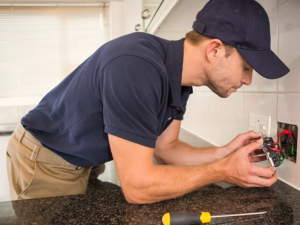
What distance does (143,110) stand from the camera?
637 mm

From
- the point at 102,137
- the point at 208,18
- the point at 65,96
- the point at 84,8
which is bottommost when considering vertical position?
the point at 102,137

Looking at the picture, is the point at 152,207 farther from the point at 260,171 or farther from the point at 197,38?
the point at 197,38

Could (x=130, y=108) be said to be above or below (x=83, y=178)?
above

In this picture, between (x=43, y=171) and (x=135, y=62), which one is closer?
(x=135, y=62)

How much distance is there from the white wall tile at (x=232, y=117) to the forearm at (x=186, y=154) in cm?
21

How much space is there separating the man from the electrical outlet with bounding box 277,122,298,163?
82 millimetres

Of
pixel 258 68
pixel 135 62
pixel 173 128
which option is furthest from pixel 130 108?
pixel 173 128

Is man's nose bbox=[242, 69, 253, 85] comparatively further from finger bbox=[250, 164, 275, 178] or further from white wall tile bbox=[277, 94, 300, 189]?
finger bbox=[250, 164, 275, 178]

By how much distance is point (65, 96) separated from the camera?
841mm

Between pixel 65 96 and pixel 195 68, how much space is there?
43 centimetres

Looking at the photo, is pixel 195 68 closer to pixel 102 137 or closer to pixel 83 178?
pixel 102 137

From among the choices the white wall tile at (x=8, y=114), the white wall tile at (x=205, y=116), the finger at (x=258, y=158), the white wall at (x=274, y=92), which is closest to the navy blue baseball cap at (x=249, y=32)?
the white wall at (x=274, y=92)

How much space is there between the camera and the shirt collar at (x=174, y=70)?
789 millimetres

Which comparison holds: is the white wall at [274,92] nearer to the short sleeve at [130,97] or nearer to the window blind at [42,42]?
the short sleeve at [130,97]
